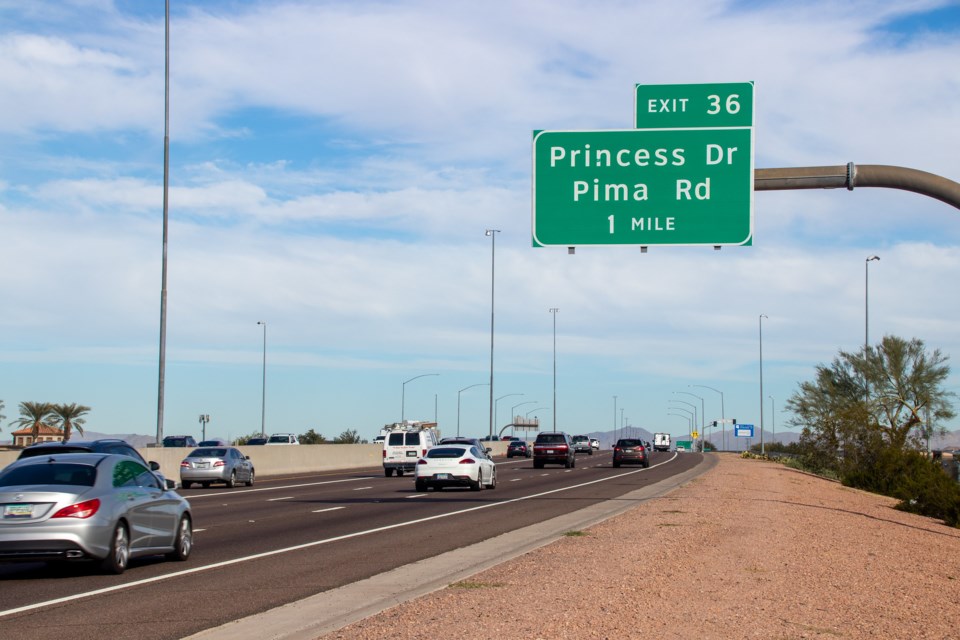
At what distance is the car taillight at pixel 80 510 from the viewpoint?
44.2 feet

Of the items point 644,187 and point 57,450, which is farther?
point 644,187

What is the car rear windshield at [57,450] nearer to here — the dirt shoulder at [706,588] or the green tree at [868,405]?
the dirt shoulder at [706,588]

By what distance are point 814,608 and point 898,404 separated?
177 feet

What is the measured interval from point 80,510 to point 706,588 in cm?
723

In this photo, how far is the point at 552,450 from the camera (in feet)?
199

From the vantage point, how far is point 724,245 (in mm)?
21422

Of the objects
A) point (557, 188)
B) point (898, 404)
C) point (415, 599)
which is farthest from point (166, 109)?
point (898, 404)

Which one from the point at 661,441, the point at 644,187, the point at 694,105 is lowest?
the point at 661,441

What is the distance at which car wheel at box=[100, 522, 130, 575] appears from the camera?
14023mm

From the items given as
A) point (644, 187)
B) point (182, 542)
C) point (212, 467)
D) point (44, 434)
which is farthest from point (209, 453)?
point (44, 434)

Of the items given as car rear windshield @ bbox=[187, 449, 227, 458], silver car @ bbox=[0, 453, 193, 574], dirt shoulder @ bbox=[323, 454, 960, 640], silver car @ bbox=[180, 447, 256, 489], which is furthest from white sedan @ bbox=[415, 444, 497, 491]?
silver car @ bbox=[0, 453, 193, 574]

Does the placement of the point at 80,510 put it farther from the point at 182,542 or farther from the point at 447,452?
the point at 447,452

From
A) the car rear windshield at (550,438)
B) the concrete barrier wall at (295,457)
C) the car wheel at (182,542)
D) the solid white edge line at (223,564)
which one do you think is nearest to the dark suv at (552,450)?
the car rear windshield at (550,438)

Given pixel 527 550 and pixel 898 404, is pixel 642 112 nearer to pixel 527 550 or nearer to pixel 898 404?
pixel 527 550
